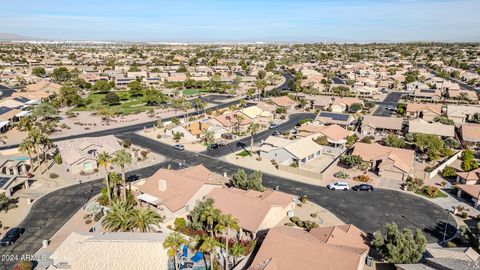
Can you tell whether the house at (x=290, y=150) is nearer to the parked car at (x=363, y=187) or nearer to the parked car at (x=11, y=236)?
the parked car at (x=363, y=187)

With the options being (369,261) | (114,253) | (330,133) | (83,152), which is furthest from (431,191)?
(83,152)

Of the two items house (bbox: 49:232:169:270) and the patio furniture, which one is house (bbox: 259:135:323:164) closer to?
the patio furniture

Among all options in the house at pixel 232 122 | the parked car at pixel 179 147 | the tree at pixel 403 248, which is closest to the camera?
the tree at pixel 403 248

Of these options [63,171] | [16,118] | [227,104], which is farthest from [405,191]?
[16,118]

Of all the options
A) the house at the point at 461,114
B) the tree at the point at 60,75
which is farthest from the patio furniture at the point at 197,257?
the tree at the point at 60,75

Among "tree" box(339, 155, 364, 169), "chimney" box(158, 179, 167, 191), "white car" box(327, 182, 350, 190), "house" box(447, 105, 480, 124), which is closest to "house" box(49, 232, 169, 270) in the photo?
"chimney" box(158, 179, 167, 191)
